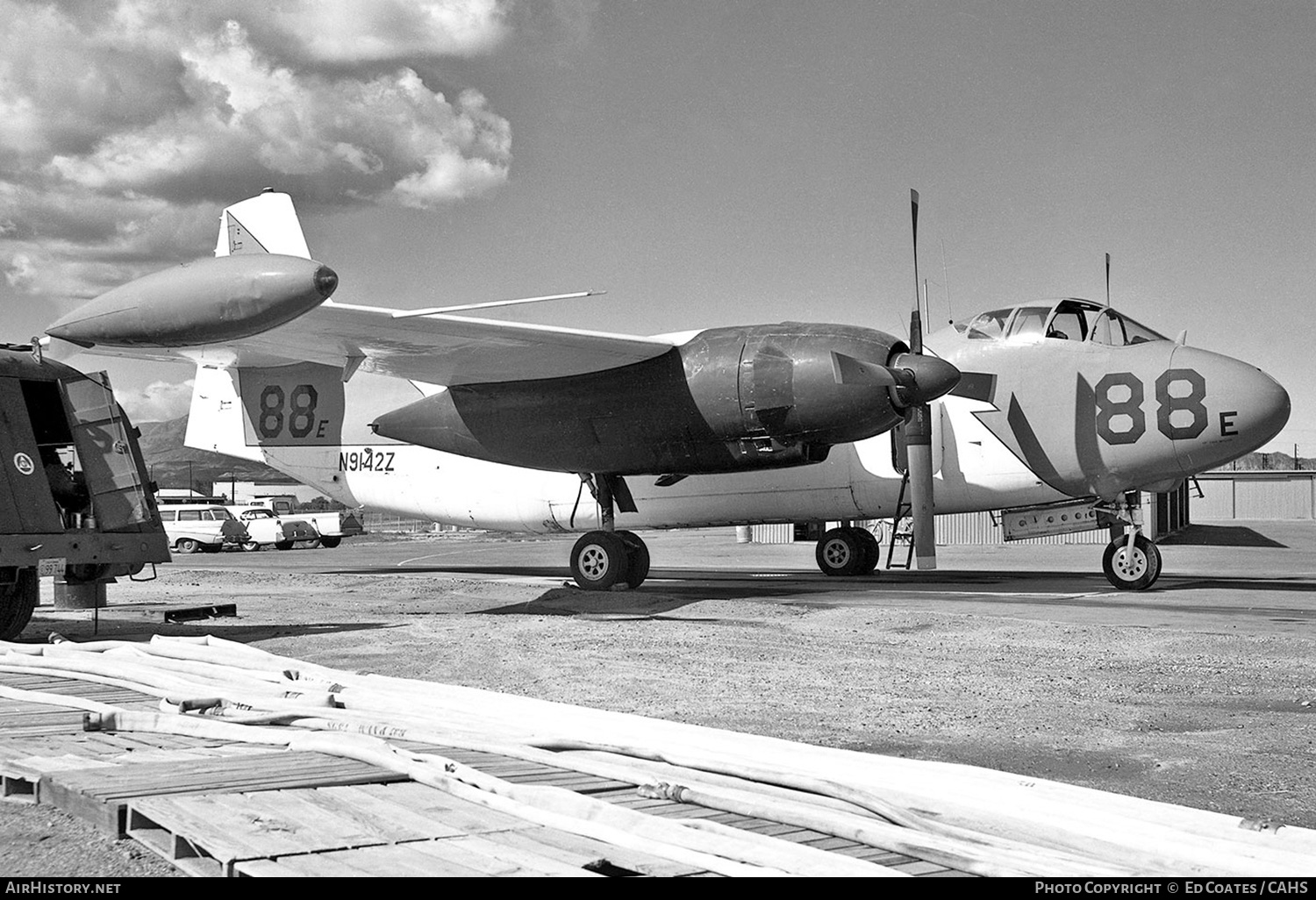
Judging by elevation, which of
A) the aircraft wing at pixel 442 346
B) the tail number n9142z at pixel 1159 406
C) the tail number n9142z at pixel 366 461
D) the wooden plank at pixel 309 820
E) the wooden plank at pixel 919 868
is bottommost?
the wooden plank at pixel 919 868

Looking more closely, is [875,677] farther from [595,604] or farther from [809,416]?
[595,604]

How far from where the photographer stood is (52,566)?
10680mm

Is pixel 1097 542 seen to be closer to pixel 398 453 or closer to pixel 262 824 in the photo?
pixel 398 453

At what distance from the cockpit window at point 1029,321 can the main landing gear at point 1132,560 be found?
274 cm

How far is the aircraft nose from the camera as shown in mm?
15672

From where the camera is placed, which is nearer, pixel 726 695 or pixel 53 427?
pixel 726 695

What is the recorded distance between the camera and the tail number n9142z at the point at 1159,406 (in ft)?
52.2

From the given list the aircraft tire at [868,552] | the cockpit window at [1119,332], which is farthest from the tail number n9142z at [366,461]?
the cockpit window at [1119,332]

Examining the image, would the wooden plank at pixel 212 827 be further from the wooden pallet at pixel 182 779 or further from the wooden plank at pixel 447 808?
the wooden plank at pixel 447 808

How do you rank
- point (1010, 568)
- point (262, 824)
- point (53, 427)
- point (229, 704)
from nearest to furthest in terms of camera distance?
point (262, 824)
point (229, 704)
point (53, 427)
point (1010, 568)

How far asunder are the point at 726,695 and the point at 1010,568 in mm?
20437

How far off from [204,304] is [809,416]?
24.9 feet
